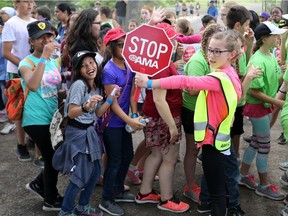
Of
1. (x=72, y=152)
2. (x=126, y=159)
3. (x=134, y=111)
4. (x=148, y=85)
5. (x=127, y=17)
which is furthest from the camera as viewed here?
(x=127, y=17)

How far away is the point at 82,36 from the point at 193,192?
6.96 feet

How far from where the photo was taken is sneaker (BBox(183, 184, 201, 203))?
3.88 m

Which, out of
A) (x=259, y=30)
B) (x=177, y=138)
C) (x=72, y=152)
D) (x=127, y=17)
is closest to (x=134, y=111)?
(x=177, y=138)

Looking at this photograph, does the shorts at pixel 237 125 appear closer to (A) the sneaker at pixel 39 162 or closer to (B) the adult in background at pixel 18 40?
(A) the sneaker at pixel 39 162

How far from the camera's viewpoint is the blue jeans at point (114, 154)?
3.43 m

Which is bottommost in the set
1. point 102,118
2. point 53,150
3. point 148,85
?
point 53,150

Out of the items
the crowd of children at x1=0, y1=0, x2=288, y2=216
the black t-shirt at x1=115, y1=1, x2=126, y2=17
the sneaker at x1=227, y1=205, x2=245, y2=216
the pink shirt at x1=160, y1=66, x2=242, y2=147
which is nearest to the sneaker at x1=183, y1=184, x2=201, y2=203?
the crowd of children at x1=0, y1=0, x2=288, y2=216

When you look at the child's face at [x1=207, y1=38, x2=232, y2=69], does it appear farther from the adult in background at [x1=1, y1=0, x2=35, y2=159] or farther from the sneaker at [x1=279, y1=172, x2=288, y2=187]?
the adult in background at [x1=1, y1=0, x2=35, y2=159]

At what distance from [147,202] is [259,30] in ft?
7.33

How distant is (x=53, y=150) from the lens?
11.4 feet

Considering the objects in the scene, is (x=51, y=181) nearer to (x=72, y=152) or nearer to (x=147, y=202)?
(x=72, y=152)

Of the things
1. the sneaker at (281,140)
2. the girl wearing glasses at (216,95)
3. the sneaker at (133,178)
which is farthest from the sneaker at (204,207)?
the sneaker at (281,140)

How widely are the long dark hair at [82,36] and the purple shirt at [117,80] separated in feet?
1.48

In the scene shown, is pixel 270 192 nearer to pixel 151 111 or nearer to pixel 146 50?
pixel 151 111
